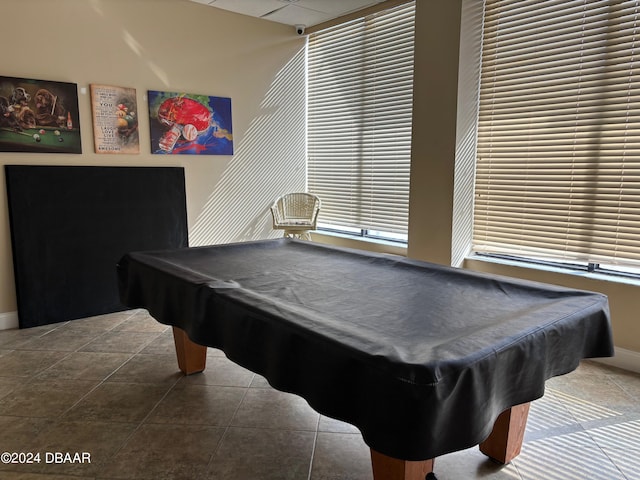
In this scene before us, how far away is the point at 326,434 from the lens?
218 centimetres

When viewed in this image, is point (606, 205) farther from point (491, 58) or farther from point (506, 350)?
point (506, 350)

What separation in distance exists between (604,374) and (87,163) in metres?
4.22

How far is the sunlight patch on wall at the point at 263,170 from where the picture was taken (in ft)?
15.4

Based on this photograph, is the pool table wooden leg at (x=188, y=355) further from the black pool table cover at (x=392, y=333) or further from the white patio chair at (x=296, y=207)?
the white patio chair at (x=296, y=207)

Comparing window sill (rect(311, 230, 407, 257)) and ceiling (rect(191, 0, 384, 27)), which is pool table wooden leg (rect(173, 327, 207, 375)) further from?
ceiling (rect(191, 0, 384, 27))

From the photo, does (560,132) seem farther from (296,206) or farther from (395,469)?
(296,206)

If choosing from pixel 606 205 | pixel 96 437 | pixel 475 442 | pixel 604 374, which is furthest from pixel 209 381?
pixel 606 205

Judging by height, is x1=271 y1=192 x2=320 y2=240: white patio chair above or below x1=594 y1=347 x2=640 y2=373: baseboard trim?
above

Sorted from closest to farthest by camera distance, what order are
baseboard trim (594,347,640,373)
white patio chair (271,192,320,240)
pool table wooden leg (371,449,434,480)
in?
pool table wooden leg (371,449,434,480) → baseboard trim (594,347,640,373) → white patio chair (271,192,320,240)

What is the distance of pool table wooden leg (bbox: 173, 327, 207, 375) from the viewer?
2.71 meters

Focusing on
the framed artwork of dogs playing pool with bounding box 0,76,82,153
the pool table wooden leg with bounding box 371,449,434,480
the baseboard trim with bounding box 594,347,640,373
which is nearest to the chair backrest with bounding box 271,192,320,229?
the framed artwork of dogs playing pool with bounding box 0,76,82,153

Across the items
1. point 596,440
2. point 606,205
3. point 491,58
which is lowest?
point 596,440

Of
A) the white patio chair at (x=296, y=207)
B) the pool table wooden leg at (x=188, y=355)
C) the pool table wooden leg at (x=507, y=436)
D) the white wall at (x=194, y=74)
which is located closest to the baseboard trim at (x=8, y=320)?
the white wall at (x=194, y=74)

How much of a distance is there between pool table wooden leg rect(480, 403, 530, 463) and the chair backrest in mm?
3513
